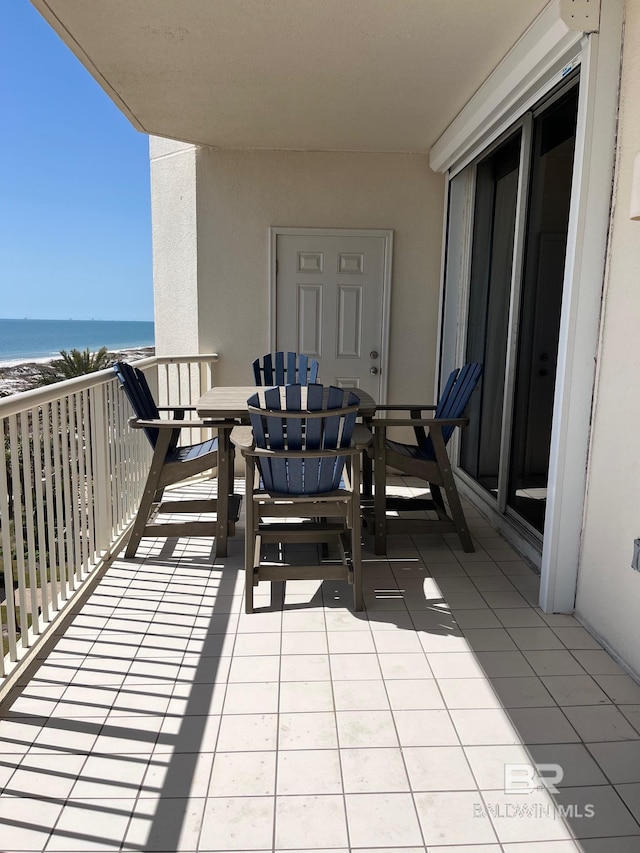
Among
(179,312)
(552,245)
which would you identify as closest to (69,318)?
(179,312)

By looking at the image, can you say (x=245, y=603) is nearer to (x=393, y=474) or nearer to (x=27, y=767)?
(x=27, y=767)

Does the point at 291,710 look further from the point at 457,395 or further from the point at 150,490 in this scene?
the point at 457,395

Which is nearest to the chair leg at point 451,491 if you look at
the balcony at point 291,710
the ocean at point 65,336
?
the balcony at point 291,710

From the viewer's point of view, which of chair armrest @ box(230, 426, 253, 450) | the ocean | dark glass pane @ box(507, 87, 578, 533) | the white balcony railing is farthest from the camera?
the ocean

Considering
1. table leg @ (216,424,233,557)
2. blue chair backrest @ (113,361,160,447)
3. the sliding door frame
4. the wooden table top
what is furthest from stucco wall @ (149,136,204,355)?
the sliding door frame

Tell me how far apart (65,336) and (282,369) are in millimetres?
42735

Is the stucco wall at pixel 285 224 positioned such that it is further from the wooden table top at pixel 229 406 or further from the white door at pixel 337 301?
the wooden table top at pixel 229 406

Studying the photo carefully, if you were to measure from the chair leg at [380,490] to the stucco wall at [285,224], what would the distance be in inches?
77.2

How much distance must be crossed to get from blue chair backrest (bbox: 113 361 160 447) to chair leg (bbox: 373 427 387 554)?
1.27 meters

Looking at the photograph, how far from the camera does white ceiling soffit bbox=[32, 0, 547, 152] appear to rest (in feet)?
8.98

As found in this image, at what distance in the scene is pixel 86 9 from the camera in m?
2.73

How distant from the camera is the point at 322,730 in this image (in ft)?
6.59

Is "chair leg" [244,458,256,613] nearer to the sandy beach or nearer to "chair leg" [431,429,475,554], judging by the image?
"chair leg" [431,429,475,554]

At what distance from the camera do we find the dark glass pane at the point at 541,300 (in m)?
3.20
